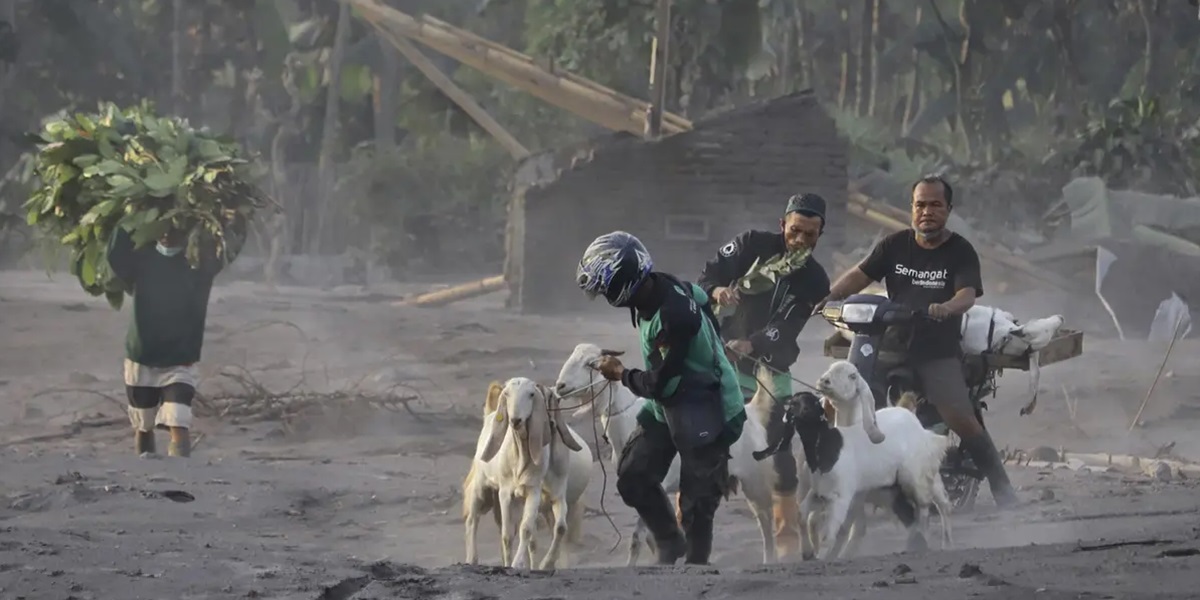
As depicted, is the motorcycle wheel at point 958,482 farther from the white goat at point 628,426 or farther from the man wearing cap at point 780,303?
the white goat at point 628,426

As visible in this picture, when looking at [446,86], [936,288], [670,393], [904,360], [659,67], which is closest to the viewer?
[670,393]

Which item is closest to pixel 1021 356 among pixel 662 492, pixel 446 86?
pixel 662 492

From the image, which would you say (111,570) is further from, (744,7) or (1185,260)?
(744,7)

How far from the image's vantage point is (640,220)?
25281mm

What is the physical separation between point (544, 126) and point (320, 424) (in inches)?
949

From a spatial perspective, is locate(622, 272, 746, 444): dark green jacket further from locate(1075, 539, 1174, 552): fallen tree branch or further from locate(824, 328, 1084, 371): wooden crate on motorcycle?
locate(824, 328, 1084, 371): wooden crate on motorcycle

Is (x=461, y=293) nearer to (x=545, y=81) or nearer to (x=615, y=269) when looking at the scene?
(x=545, y=81)

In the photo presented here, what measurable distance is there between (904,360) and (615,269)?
2907mm

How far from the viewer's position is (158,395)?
12625 millimetres

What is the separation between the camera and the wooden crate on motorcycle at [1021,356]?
1019 cm

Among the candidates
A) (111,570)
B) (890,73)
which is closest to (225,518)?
(111,570)

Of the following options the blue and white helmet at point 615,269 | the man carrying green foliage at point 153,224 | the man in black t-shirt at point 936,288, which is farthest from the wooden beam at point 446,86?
the blue and white helmet at point 615,269

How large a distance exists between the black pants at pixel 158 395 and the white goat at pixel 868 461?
506cm

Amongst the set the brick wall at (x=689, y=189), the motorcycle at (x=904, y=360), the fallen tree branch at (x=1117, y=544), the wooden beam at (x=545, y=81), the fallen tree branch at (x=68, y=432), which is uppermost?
the wooden beam at (x=545, y=81)
